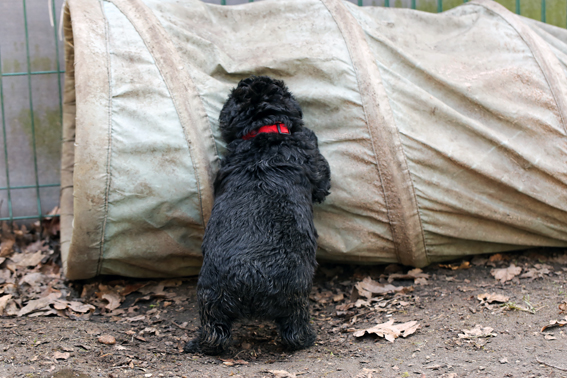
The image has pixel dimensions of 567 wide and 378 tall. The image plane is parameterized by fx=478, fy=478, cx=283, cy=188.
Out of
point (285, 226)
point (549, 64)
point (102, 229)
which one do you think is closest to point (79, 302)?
point (102, 229)

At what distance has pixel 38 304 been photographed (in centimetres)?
364

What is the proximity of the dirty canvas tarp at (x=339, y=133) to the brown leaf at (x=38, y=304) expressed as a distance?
1.21ft

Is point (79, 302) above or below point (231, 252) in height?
below

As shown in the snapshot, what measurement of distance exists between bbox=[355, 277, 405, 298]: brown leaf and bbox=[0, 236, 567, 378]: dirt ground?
0.02 metres

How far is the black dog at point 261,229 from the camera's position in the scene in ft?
9.04

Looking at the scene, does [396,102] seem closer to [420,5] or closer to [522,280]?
[522,280]

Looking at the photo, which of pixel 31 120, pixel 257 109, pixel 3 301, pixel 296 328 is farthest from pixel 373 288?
pixel 31 120

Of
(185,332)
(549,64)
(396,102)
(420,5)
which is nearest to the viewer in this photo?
(185,332)

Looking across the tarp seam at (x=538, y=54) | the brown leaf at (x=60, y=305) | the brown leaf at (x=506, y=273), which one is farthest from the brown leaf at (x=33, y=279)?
the tarp seam at (x=538, y=54)

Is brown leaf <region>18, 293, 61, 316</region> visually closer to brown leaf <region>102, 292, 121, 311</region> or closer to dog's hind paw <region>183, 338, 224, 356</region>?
brown leaf <region>102, 292, 121, 311</region>

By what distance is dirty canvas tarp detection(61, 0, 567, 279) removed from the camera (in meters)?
3.36

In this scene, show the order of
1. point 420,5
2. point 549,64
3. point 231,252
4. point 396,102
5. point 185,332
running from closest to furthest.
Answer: point 231,252 < point 185,332 < point 396,102 < point 549,64 < point 420,5

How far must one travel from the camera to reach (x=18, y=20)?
16.0ft

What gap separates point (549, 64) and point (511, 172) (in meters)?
1.02
